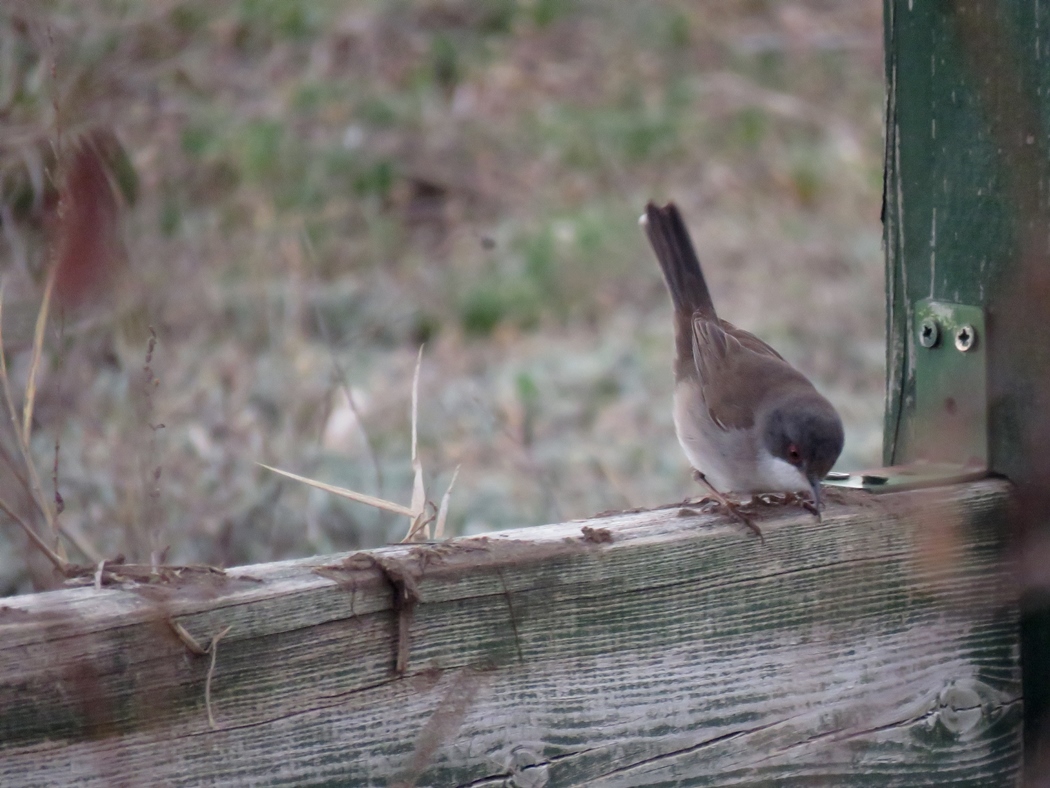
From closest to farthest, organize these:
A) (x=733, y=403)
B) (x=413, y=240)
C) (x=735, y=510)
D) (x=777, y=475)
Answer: (x=735, y=510) → (x=777, y=475) → (x=733, y=403) → (x=413, y=240)

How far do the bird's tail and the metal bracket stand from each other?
5.98ft

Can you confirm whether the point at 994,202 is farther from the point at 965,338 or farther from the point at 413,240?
the point at 413,240

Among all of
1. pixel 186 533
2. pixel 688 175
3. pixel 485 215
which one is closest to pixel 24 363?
pixel 186 533

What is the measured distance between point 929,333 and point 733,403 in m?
1.47

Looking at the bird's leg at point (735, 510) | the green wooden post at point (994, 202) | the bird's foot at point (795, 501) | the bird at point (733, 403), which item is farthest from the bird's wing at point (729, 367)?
the bird's leg at point (735, 510)

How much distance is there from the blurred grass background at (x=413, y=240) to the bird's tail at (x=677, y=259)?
72 centimetres

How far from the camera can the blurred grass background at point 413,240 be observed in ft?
12.0

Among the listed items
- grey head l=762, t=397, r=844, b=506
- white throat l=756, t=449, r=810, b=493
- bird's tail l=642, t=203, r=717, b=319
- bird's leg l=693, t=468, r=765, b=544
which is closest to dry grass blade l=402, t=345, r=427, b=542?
bird's leg l=693, t=468, r=765, b=544

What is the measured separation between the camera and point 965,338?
2.02 m

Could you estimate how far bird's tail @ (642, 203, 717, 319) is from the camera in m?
3.95

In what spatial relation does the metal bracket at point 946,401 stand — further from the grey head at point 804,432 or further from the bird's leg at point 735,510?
the grey head at point 804,432

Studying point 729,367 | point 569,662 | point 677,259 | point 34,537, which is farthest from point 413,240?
point 34,537

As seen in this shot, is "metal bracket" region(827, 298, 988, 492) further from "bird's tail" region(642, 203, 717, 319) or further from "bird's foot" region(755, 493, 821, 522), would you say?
"bird's tail" region(642, 203, 717, 319)

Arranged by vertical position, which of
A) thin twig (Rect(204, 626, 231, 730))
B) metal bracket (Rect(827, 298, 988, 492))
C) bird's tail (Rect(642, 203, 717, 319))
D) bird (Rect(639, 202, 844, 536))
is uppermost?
bird's tail (Rect(642, 203, 717, 319))
